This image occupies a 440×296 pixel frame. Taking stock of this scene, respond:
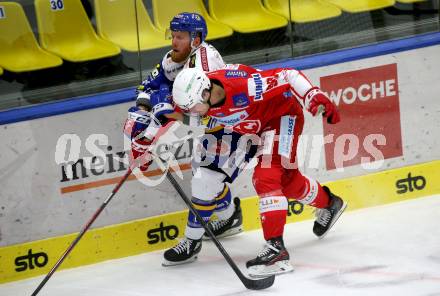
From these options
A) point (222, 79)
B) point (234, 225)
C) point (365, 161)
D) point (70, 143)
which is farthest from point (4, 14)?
point (365, 161)

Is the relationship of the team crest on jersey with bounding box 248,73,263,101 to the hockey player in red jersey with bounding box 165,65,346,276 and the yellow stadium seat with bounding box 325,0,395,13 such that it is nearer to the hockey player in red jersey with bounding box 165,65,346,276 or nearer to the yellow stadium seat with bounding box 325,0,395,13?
the hockey player in red jersey with bounding box 165,65,346,276

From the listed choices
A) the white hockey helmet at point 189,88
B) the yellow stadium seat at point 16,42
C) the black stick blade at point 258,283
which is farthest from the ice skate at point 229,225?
the yellow stadium seat at point 16,42

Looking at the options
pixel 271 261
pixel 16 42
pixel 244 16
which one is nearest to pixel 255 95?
pixel 271 261

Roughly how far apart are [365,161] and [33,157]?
1.98 meters

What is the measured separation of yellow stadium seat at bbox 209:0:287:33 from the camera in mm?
6273

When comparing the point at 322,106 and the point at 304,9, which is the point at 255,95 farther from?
the point at 304,9

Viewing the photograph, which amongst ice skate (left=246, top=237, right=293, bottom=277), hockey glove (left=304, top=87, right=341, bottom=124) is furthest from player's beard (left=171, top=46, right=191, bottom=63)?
ice skate (left=246, top=237, right=293, bottom=277)

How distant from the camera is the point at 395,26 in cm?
646

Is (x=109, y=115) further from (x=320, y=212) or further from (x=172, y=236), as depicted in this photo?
(x=320, y=212)

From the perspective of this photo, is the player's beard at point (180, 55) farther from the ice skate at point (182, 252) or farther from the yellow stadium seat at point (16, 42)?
the ice skate at point (182, 252)

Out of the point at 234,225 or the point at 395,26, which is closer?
the point at 234,225

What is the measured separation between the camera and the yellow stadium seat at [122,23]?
5.91m

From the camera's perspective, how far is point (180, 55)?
216 inches


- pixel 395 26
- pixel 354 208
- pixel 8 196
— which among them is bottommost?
pixel 354 208
